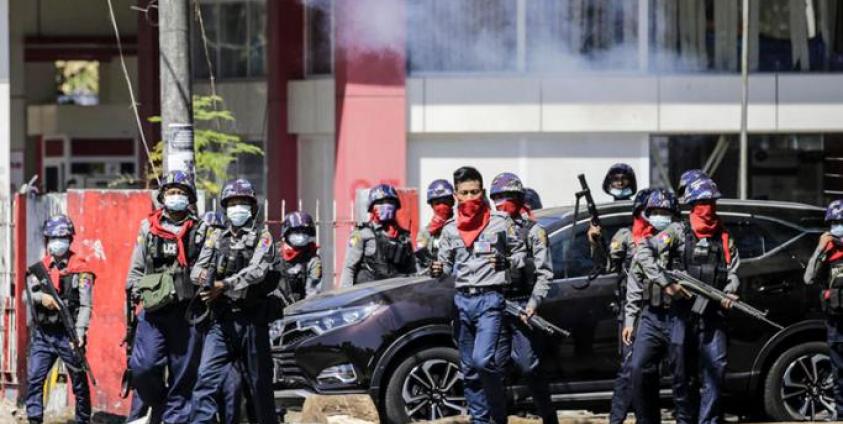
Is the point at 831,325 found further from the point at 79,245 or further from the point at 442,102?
the point at 442,102

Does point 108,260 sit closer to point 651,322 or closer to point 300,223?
point 300,223

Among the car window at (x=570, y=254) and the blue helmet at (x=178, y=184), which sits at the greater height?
the blue helmet at (x=178, y=184)

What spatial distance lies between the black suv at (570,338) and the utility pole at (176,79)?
5.33 feet

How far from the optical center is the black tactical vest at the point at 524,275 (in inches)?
445

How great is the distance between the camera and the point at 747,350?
482 inches

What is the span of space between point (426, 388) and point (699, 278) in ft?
6.87

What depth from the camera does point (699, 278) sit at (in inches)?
443

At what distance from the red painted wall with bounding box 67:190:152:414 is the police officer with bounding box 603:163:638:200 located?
12.0ft

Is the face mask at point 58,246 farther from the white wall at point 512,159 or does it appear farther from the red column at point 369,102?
the white wall at point 512,159

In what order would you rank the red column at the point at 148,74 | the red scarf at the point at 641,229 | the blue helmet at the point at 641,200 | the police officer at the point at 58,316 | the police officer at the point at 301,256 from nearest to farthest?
1. the blue helmet at the point at 641,200
2. the red scarf at the point at 641,229
3. the police officer at the point at 58,316
4. the police officer at the point at 301,256
5. the red column at the point at 148,74

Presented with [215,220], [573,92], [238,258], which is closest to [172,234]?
[215,220]

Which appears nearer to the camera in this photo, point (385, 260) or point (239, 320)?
point (239, 320)

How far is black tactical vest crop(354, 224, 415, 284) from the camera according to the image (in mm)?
13797

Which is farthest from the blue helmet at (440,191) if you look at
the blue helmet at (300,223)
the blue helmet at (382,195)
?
the blue helmet at (300,223)
